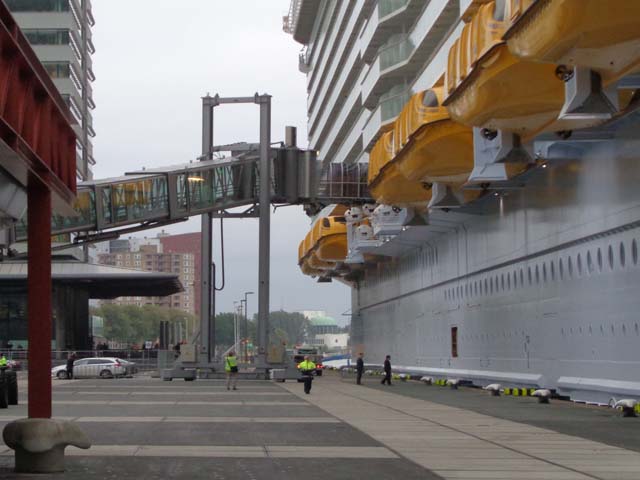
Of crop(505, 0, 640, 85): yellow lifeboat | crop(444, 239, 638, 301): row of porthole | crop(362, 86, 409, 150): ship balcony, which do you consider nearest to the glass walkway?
crop(362, 86, 409, 150): ship balcony

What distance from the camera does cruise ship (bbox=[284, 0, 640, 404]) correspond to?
17484 mm

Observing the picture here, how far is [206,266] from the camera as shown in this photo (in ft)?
166

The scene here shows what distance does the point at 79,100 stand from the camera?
93250 millimetres

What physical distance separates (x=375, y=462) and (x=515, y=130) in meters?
10.8

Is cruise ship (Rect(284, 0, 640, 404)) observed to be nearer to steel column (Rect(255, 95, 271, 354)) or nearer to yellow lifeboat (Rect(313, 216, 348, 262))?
steel column (Rect(255, 95, 271, 354))

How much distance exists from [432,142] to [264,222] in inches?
908

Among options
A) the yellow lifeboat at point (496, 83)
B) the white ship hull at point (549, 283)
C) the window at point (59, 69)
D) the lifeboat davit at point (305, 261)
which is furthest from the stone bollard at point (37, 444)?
the window at point (59, 69)

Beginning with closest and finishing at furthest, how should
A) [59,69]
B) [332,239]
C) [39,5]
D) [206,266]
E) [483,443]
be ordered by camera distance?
[483,443], [206,266], [332,239], [39,5], [59,69]

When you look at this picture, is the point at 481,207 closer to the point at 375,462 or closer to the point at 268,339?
the point at 268,339

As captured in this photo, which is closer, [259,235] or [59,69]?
[259,235]

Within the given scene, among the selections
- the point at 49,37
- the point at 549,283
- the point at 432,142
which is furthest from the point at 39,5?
the point at 549,283

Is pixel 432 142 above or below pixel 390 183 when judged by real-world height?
above

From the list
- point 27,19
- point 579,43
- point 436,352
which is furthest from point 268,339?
point 27,19

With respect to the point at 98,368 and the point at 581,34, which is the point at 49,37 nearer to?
the point at 98,368
